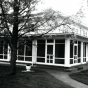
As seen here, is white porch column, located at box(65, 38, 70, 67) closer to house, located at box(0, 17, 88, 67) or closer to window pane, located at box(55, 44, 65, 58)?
house, located at box(0, 17, 88, 67)

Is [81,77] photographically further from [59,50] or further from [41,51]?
[41,51]

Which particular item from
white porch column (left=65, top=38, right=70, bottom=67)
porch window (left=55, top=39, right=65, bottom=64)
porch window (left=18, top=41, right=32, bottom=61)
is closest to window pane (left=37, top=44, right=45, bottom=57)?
porch window (left=18, top=41, right=32, bottom=61)

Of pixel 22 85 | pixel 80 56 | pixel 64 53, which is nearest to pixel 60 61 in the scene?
pixel 64 53

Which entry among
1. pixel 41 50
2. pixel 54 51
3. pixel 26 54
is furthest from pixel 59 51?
pixel 26 54

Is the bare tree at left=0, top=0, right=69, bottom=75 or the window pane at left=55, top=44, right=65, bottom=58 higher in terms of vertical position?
the bare tree at left=0, top=0, right=69, bottom=75

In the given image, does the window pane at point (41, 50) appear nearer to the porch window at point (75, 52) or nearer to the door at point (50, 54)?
the door at point (50, 54)

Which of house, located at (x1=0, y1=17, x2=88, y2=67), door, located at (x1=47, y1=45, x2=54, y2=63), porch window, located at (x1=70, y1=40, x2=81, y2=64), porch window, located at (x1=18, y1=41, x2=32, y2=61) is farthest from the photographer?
porch window, located at (x1=18, y1=41, x2=32, y2=61)

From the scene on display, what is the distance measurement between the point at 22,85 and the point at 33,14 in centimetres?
484

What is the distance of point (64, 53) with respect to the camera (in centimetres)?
1642

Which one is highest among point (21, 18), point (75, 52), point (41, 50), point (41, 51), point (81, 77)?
point (21, 18)

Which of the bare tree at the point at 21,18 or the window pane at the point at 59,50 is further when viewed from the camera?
the window pane at the point at 59,50

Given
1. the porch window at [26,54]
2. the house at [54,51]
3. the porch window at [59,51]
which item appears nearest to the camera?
the house at [54,51]

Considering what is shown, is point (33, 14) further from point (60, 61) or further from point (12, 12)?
point (60, 61)

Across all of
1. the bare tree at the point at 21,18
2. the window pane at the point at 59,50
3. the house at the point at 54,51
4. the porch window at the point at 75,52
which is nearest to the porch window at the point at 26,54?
the house at the point at 54,51
